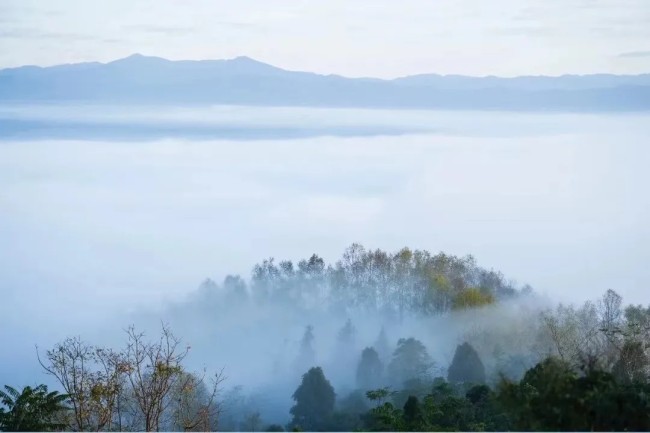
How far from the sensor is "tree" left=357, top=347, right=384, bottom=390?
6.84m

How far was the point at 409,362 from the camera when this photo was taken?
6.93 m

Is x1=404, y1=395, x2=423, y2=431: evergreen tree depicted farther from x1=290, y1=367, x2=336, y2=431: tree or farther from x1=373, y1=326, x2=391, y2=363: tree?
x1=373, y1=326, x2=391, y2=363: tree

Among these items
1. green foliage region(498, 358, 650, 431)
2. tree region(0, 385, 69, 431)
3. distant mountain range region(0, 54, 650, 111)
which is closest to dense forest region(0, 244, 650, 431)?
tree region(0, 385, 69, 431)

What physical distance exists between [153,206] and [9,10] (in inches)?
86.9

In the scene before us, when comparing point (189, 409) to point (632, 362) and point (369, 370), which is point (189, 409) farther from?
point (632, 362)

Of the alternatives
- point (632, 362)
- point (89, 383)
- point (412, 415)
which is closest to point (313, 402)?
point (412, 415)

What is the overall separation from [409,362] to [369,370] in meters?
0.30

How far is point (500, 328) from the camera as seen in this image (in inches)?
284

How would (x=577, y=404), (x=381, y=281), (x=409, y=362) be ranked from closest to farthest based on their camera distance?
(x=577, y=404)
(x=409, y=362)
(x=381, y=281)

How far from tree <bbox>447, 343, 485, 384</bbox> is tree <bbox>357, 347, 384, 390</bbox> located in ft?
1.76

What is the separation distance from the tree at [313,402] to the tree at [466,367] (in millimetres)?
871

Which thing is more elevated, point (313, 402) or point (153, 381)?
point (153, 381)

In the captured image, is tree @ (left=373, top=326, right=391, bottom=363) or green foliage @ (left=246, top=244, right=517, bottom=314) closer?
tree @ (left=373, top=326, right=391, bottom=363)

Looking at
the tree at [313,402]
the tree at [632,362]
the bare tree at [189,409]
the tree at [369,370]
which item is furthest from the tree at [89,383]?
the tree at [632,362]
